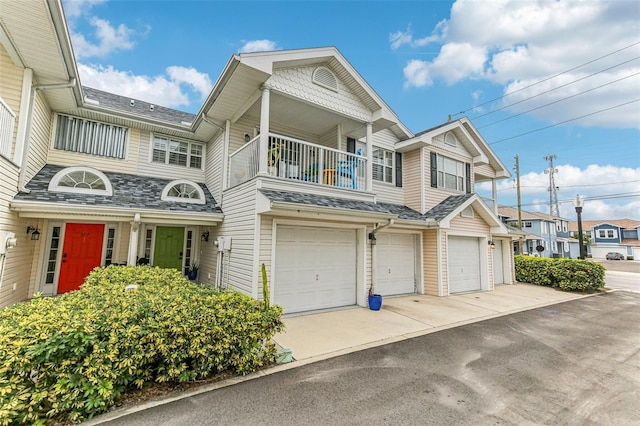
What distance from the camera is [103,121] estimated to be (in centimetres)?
866

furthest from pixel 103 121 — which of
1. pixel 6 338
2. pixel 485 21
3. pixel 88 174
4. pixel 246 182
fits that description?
pixel 485 21

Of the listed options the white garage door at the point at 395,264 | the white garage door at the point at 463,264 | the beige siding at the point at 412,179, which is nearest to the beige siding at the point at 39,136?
the white garage door at the point at 395,264

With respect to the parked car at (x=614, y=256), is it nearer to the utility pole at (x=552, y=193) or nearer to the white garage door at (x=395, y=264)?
the utility pole at (x=552, y=193)

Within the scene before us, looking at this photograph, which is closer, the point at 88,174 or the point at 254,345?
the point at 254,345

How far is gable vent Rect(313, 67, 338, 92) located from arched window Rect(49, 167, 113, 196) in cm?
654

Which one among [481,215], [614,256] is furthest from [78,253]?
[614,256]

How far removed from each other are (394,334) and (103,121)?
10564mm

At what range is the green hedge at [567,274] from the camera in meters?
11.7

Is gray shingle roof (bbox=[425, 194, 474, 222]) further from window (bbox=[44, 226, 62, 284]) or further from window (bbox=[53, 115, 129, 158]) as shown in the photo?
window (bbox=[44, 226, 62, 284])

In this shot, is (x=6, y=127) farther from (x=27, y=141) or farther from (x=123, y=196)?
(x=123, y=196)

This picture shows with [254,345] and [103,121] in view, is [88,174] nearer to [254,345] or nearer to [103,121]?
[103,121]

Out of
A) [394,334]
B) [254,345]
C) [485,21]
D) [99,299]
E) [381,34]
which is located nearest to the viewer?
[99,299]

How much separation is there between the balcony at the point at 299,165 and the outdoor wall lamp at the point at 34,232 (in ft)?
17.1

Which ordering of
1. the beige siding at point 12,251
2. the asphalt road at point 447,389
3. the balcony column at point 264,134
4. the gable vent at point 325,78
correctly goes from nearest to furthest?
the asphalt road at point 447,389 < the beige siding at point 12,251 < the balcony column at point 264,134 < the gable vent at point 325,78
